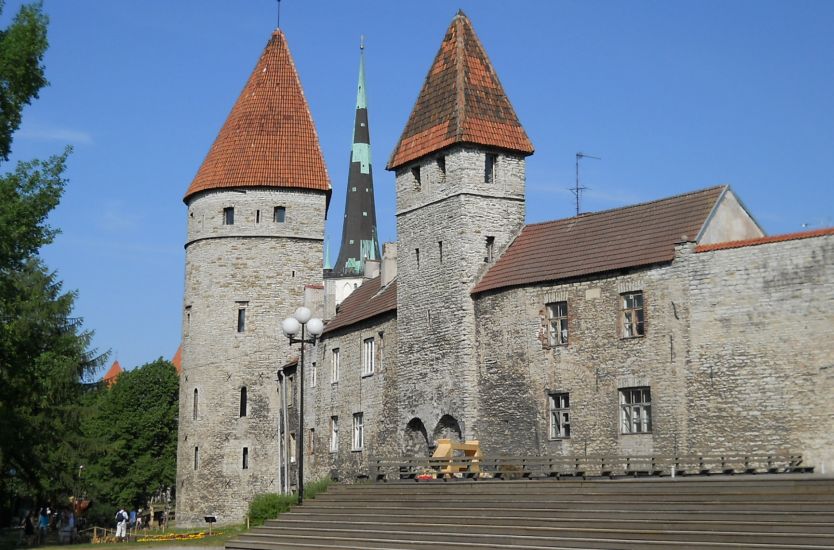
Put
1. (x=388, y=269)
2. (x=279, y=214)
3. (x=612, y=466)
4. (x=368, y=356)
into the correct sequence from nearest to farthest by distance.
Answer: (x=612, y=466) → (x=368, y=356) → (x=388, y=269) → (x=279, y=214)

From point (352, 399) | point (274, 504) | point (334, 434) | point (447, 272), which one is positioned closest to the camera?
point (274, 504)

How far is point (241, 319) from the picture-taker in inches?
1832

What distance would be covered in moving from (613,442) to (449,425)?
581 cm

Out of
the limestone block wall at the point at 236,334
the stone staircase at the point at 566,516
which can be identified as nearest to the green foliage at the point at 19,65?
the stone staircase at the point at 566,516

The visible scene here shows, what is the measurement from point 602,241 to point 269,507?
36.8 feet

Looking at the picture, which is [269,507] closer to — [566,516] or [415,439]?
[415,439]

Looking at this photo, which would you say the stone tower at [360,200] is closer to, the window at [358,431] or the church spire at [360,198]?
the church spire at [360,198]

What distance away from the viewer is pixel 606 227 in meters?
31.3

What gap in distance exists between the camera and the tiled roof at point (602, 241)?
29.0m

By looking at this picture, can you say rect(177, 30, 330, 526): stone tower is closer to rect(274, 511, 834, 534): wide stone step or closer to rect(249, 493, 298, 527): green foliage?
rect(249, 493, 298, 527): green foliage

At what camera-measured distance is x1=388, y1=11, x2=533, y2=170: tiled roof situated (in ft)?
113

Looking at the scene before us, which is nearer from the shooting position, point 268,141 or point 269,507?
point 269,507

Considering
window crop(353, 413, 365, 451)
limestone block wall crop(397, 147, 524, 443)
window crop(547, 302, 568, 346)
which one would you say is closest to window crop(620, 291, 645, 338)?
window crop(547, 302, 568, 346)

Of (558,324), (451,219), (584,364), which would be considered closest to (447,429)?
(558,324)
